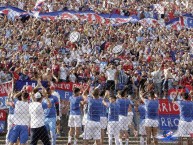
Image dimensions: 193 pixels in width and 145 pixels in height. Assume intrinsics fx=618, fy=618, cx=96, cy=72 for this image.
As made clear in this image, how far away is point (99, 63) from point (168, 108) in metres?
5.59

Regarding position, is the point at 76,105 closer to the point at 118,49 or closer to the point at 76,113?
the point at 76,113

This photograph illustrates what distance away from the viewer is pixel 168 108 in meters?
17.5

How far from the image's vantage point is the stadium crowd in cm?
1602

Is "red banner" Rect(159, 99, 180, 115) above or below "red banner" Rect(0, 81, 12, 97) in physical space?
below

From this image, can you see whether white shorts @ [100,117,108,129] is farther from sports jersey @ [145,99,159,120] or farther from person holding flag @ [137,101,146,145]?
sports jersey @ [145,99,159,120]

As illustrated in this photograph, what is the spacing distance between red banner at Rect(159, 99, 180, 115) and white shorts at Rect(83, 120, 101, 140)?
284 centimetres

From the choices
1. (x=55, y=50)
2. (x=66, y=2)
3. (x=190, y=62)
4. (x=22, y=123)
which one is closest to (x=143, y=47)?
(x=190, y=62)

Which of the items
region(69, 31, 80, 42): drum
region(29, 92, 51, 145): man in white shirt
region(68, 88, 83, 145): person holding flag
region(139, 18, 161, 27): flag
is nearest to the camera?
region(29, 92, 51, 145): man in white shirt

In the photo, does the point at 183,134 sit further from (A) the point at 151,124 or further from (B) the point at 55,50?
(B) the point at 55,50

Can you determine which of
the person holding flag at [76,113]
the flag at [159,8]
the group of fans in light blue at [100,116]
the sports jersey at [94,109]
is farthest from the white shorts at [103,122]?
the flag at [159,8]

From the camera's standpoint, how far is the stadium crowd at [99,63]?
16.0m

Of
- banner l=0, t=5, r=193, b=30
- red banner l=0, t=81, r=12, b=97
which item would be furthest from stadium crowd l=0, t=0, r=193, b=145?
red banner l=0, t=81, r=12, b=97

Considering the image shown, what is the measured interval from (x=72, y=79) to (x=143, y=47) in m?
5.63

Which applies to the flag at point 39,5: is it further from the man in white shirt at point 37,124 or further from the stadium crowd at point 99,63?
the man in white shirt at point 37,124
